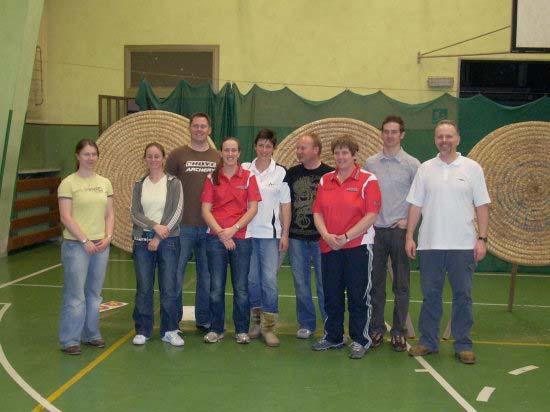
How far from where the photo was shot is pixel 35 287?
7.89 m

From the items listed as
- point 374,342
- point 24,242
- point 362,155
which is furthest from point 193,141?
point 24,242

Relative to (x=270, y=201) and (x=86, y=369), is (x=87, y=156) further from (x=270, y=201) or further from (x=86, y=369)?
(x=86, y=369)

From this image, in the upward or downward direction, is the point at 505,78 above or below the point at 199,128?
above

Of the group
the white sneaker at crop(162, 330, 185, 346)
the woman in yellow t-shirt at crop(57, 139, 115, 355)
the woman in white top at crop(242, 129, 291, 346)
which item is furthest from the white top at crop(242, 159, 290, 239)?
the woman in yellow t-shirt at crop(57, 139, 115, 355)

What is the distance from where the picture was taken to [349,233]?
5.18 m

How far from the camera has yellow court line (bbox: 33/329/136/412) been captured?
446 cm

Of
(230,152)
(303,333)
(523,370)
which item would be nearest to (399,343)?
(303,333)

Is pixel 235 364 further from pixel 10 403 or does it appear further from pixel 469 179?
pixel 469 179

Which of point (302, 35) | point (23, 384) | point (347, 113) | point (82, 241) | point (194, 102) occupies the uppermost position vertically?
point (302, 35)

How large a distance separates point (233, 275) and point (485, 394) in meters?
2.02

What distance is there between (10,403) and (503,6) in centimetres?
931

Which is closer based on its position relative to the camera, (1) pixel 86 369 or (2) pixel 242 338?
(1) pixel 86 369

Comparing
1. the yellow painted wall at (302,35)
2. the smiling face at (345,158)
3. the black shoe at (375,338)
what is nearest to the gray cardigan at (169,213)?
the smiling face at (345,158)

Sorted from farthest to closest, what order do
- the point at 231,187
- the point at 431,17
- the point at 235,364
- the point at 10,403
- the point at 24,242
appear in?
the point at 431,17, the point at 24,242, the point at 231,187, the point at 235,364, the point at 10,403
